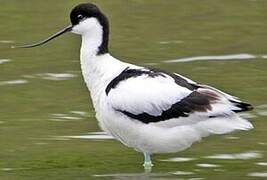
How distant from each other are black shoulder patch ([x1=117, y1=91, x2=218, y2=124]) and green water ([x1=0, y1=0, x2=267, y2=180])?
538 millimetres

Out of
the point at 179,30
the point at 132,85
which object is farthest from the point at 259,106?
the point at 179,30

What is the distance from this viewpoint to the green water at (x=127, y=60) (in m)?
10.8

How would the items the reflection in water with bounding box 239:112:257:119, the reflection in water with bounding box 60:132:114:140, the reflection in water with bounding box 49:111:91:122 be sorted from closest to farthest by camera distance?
the reflection in water with bounding box 60:132:114:140
the reflection in water with bounding box 239:112:257:119
the reflection in water with bounding box 49:111:91:122

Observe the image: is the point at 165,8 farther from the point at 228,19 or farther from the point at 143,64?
the point at 143,64

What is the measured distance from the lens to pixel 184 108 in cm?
1038

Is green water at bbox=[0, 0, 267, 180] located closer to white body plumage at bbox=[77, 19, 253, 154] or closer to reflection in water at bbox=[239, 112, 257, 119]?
reflection in water at bbox=[239, 112, 257, 119]

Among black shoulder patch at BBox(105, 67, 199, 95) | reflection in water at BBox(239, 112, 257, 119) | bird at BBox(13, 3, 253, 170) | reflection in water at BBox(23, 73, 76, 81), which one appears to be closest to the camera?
bird at BBox(13, 3, 253, 170)

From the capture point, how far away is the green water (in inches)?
427

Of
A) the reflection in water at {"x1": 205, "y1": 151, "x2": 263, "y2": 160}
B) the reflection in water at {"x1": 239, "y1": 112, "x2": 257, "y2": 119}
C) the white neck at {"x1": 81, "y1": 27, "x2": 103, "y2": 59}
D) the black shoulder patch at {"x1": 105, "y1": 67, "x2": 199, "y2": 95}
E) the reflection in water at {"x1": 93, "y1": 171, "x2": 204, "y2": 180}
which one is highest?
the white neck at {"x1": 81, "y1": 27, "x2": 103, "y2": 59}

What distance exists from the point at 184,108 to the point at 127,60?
4.26 metres

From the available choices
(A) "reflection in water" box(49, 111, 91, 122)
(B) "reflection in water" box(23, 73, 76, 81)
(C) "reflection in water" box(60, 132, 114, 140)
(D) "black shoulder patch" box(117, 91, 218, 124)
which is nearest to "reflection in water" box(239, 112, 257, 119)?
(C) "reflection in water" box(60, 132, 114, 140)

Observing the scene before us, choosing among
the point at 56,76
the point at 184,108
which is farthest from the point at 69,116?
the point at 184,108

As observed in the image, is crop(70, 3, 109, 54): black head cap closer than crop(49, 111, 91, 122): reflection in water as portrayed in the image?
Yes

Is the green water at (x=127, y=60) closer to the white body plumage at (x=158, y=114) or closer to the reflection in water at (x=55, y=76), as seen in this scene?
the reflection in water at (x=55, y=76)
